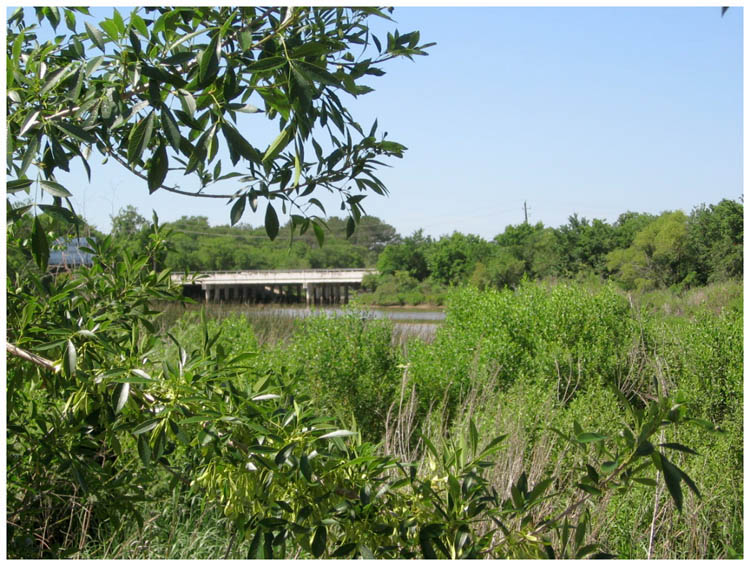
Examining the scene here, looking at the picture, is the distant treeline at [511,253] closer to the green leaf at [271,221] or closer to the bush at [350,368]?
the bush at [350,368]

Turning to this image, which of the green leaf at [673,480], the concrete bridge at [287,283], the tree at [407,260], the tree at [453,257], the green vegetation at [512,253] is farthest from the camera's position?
the tree at [407,260]

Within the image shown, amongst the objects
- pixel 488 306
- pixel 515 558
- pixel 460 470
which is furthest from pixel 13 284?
pixel 488 306

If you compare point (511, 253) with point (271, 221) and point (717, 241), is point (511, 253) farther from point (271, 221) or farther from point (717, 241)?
point (271, 221)

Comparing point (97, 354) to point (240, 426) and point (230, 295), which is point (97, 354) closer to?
point (240, 426)

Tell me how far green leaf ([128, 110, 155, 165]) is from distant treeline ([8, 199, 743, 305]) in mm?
6827

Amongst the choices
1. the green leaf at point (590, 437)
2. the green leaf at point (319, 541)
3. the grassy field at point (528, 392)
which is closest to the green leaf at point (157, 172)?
the green leaf at point (319, 541)

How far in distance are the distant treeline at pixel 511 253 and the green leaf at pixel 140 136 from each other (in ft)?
22.4

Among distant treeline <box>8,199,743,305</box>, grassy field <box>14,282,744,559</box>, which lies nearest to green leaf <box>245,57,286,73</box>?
grassy field <box>14,282,744,559</box>

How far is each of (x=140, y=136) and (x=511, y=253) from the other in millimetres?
26933

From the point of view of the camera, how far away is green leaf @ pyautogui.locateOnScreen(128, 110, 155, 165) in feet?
2.81

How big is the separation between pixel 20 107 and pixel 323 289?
93.3 ft

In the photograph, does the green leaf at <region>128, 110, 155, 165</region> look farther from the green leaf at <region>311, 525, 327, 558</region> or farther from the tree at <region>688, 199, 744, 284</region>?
the tree at <region>688, 199, 744, 284</region>

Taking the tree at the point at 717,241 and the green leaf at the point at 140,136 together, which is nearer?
the green leaf at the point at 140,136

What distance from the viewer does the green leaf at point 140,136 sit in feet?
2.81
